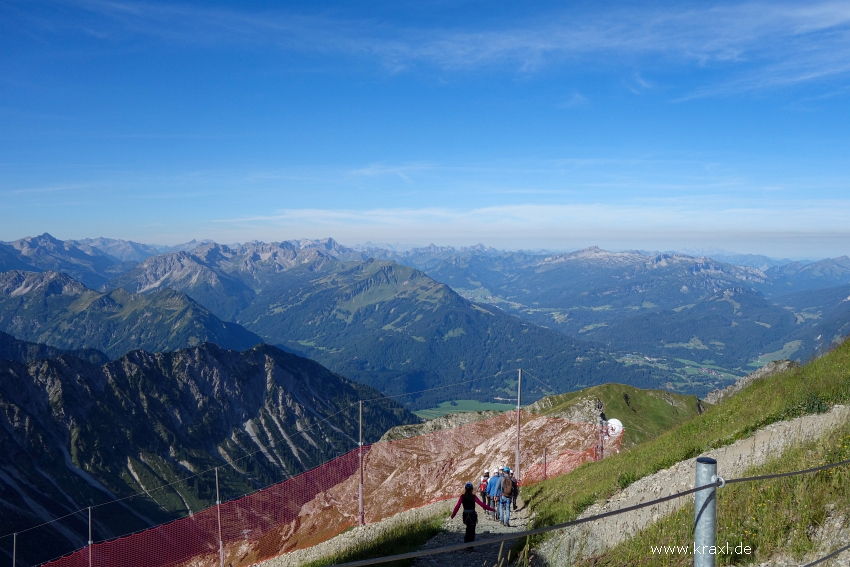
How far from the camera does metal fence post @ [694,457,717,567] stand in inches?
194

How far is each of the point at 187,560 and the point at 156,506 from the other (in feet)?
533

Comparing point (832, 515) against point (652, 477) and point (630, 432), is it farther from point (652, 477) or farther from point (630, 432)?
point (630, 432)

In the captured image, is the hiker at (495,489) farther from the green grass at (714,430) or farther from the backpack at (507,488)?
the green grass at (714,430)

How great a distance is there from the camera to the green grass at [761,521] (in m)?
8.58

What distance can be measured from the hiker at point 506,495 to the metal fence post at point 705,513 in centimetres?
1370

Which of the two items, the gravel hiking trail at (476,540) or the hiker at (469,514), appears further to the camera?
the hiker at (469,514)

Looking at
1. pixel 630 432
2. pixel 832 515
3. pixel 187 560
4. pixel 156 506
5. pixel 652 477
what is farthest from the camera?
pixel 156 506

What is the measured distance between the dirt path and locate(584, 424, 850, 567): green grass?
3.16ft

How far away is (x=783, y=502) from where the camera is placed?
9.16m

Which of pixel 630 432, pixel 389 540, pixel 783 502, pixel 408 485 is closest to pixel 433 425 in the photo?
pixel 408 485

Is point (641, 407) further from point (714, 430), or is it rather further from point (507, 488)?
point (507, 488)

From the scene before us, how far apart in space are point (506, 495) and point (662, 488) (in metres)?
5.11

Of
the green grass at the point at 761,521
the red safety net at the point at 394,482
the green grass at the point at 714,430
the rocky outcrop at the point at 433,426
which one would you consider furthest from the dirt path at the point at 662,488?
the rocky outcrop at the point at 433,426

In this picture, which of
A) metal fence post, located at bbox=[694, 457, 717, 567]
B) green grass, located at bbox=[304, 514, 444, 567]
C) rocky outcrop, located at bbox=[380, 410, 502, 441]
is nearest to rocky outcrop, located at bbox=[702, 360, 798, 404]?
green grass, located at bbox=[304, 514, 444, 567]
